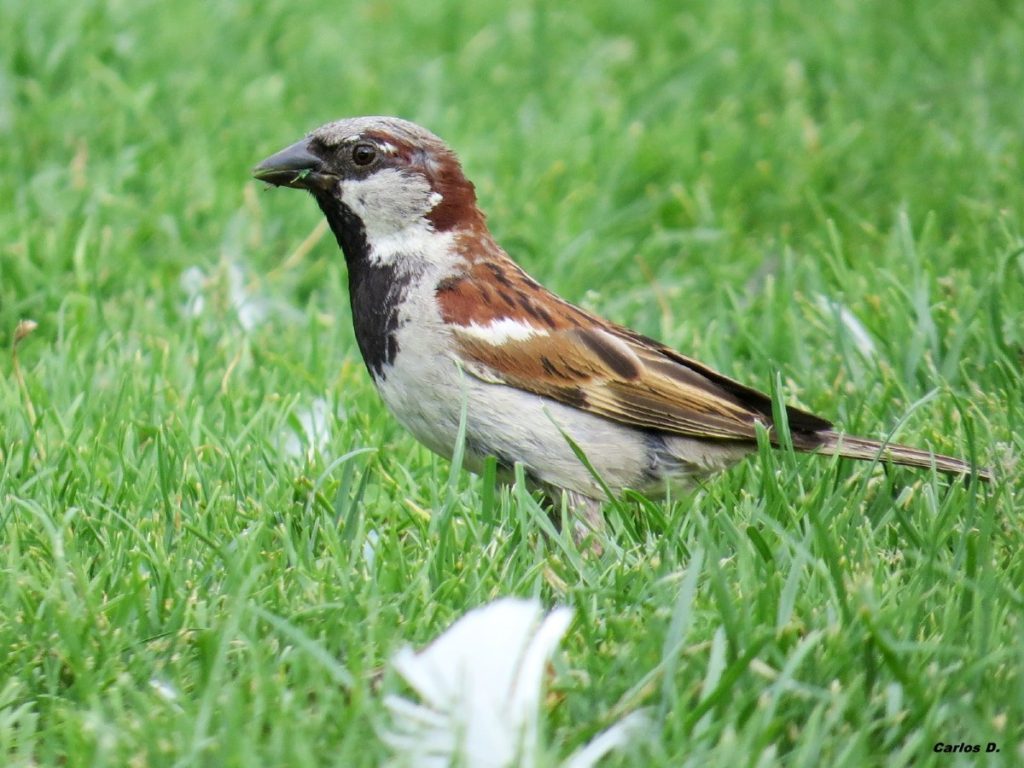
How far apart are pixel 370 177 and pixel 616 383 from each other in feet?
2.74

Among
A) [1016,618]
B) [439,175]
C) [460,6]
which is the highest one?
[460,6]

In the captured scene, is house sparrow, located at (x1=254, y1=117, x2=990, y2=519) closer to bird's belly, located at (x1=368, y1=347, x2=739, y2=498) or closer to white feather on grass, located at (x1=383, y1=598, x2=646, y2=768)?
bird's belly, located at (x1=368, y1=347, x2=739, y2=498)

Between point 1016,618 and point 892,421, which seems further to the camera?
point 892,421

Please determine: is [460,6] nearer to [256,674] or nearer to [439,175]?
[439,175]

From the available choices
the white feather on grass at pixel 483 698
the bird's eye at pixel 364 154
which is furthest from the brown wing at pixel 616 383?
the white feather on grass at pixel 483 698

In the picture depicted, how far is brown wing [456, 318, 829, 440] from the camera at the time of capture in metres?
3.74

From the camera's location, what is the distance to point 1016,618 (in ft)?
9.58

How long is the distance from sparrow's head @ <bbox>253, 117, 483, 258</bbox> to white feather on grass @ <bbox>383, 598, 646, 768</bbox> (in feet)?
4.77

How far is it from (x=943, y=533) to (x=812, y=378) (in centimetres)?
123

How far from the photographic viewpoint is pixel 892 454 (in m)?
3.63

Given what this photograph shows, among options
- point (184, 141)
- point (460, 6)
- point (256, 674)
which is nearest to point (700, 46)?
point (460, 6)

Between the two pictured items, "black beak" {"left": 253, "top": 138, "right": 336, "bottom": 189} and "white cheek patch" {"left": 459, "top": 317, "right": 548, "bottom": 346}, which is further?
"black beak" {"left": 253, "top": 138, "right": 336, "bottom": 189}

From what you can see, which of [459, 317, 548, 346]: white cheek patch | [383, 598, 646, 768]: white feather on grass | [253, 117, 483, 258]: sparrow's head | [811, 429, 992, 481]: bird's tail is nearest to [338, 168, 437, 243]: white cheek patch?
[253, 117, 483, 258]: sparrow's head

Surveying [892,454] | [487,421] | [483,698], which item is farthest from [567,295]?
[483,698]
